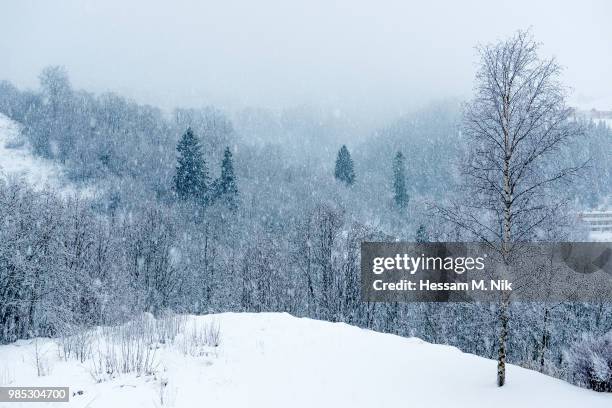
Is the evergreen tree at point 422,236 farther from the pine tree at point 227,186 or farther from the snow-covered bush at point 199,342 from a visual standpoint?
the snow-covered bush at point 199,342

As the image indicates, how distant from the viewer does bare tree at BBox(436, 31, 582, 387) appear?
11.1 m

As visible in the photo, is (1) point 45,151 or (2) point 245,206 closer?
(1) point 45,151

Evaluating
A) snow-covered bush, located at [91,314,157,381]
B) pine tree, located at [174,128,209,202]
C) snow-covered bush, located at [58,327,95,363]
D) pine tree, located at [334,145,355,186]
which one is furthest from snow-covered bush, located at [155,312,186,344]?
pine tree, located at [334,145,355,186]

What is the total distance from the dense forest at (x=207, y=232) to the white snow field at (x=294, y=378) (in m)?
2.23

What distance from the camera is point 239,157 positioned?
3723 inches

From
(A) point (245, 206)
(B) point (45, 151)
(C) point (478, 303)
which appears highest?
(B) point (45, 151)

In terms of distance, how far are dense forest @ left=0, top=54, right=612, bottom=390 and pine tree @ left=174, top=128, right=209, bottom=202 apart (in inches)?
9.0

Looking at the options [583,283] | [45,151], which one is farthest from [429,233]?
[45,151]

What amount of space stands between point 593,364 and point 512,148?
5985 mm

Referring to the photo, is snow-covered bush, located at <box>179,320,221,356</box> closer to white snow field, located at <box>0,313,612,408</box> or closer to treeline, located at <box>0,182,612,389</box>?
white snow field, located at <box>0,313,612,408</box>

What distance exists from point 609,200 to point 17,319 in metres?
139

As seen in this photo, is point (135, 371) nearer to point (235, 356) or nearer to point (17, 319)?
point (235, 356)

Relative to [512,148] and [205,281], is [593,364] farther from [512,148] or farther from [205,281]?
[205,281]

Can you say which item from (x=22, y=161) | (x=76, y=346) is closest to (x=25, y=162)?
(x=22, y=161)
